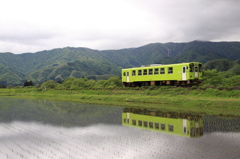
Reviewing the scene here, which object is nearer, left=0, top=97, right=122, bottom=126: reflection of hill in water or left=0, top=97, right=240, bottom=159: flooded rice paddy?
left=0, top=97, right=240, bottom=159: flooded rice paddy

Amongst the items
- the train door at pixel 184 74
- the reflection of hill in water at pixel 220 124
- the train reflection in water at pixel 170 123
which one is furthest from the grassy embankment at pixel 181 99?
the train reflection in water at pixel 170 123

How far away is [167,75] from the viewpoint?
33.3 meters

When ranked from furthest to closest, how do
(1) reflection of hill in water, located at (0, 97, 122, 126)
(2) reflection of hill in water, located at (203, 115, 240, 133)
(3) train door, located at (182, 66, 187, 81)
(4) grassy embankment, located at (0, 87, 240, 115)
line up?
Result: (3) train door, located at (182, 66, 187, 81) → (4) grassy embankment, located at (0, 87, 240, 115) → (1) reflection of hill in water, located at (0, 97, 122, 126) → (2) reflection of hill in water, located at (203, 115, 240, 133)

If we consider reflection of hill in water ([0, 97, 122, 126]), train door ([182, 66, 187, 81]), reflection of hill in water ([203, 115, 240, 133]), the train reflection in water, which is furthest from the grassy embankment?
reflection of hill in water ([0, 97, 122, 126])

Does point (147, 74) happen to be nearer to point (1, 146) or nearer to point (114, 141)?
point (114, 141)

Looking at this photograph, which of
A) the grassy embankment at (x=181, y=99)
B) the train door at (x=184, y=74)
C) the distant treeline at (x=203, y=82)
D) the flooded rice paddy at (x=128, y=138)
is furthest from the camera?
the distant treeline at (x=203, y=82)

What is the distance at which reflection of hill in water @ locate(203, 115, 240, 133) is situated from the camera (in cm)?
1492

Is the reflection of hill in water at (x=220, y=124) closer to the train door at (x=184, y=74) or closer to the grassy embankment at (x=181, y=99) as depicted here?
the grassy embankment at (x=181, y=99)

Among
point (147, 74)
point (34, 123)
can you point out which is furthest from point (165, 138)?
point (147, 74)

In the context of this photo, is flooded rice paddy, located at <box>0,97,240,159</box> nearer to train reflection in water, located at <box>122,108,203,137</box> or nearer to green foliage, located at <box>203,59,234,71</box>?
train reflection in water, located at <box>122,108,203,137</box>

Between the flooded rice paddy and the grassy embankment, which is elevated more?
the grassy embankment

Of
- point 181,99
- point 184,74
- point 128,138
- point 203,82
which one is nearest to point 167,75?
point 184,74

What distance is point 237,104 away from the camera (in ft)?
73.4

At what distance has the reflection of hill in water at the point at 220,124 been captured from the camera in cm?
1492
